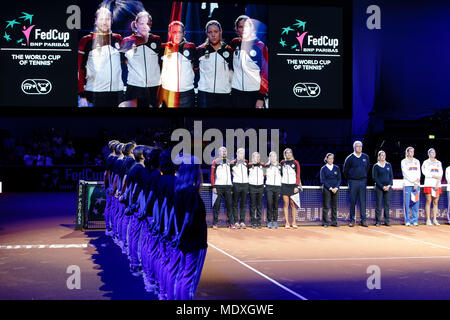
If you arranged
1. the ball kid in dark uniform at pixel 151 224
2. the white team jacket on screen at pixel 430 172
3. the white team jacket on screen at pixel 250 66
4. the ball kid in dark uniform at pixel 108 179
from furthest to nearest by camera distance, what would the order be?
the white team jacket on screen at pixel 250 66
the white team jacket on screen at pixel 430 172
the ball kid in dark uniform at pixel 108 179
the ball kid in dark uniform at pixel 151 224

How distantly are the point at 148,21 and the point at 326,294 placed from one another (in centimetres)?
1263

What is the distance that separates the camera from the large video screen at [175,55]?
16453 mm

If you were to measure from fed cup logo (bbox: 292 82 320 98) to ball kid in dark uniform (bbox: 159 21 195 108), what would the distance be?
340 centimetres

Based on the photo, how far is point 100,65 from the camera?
1666cm

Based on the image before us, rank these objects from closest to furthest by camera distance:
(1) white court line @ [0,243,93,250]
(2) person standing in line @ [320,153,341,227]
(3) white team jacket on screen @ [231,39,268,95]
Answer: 1. (1) white court line @ [0,243,93,250]
2. (2) person standing in line @ [320,153,341,227]
3. (3) white team jacket on screen @ [231,39,268,95]

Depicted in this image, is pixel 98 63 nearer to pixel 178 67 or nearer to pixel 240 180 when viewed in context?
pixel 178 67

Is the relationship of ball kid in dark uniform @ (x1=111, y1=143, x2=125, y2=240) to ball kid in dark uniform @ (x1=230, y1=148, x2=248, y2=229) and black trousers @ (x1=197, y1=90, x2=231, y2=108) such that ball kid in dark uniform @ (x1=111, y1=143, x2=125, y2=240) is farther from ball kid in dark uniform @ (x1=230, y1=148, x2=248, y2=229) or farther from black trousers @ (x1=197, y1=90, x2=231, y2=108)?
black trousers @ (x1=197, y1=90, x2=231, y2=108)

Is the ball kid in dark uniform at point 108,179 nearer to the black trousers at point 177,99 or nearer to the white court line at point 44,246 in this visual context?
the white court line at point 44,246

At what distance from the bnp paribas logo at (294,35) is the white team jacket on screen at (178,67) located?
298 cm

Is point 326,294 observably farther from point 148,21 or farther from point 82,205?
point 148,21

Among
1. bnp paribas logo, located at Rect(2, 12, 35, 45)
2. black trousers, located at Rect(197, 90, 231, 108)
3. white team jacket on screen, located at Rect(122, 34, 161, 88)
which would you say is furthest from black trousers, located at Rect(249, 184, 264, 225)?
bnp paribas logo, located at Rect(2, 12, 35, 45)

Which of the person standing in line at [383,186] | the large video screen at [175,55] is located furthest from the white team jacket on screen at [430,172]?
the large video screen at [175,55]

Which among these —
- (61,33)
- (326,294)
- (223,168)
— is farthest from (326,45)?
(326,294)

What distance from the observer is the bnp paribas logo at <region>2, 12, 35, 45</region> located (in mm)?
16250
